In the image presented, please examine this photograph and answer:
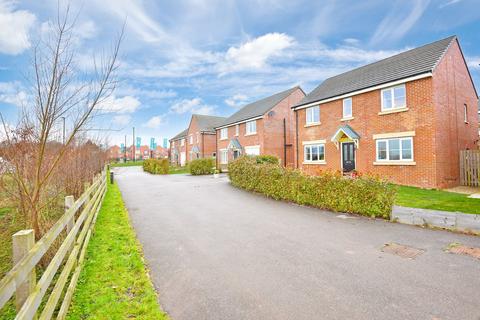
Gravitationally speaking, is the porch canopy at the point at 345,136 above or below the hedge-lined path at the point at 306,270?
above

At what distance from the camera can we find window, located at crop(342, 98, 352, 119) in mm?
17062

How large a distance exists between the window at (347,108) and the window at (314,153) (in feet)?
9.40

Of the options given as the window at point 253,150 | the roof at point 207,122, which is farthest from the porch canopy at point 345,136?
the roof at point 207,122

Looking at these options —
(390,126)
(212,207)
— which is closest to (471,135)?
(390,126)

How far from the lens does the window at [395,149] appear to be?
13.6 metres

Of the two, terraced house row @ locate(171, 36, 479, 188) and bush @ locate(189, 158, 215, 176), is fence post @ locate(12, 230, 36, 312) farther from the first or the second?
bush @ locate(189, 158, 215, 176)

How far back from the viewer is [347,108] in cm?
1728

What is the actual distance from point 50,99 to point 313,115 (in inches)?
739

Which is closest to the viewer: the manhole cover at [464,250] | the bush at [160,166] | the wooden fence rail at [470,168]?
the manhole cover at [464,250]

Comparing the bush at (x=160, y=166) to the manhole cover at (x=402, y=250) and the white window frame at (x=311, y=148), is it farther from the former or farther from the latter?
the manhole cover at (x=402, y=250)

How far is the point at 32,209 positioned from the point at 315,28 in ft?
57.3

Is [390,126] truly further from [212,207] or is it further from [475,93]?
[212,207]

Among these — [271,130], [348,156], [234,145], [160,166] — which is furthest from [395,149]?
[160,166]

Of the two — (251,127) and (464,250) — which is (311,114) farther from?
(464,250)
